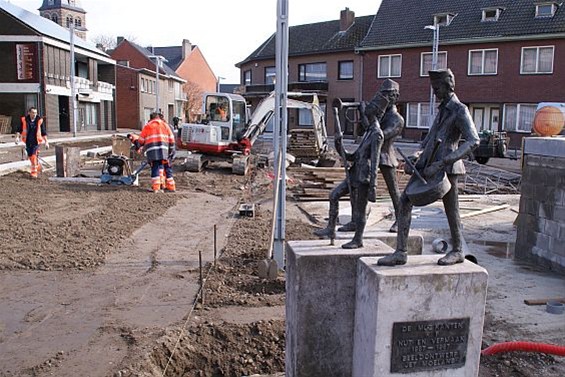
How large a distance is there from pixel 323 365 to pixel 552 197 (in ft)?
18.6

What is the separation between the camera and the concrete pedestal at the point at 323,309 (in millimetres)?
4449

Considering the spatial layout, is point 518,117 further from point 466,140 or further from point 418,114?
point 466,140

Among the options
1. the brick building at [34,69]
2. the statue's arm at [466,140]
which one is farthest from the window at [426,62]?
the statue's arm at [466,140]

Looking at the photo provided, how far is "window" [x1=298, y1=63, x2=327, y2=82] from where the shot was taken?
4591 cm

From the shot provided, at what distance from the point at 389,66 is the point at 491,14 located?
7.54 m

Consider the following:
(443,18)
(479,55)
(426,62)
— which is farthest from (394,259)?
(443,18)

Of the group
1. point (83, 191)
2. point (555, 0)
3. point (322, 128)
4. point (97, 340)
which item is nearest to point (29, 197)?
point (83, 191)

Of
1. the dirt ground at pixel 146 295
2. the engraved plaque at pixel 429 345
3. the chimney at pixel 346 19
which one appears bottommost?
the dirt ground at pixel 146 295

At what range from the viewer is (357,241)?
4.70 metres

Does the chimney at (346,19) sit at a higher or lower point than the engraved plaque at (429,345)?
higher

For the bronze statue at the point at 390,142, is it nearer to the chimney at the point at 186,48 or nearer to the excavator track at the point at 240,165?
the excavator track at the point at 240,165

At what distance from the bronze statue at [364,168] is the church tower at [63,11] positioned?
9006 centimetres

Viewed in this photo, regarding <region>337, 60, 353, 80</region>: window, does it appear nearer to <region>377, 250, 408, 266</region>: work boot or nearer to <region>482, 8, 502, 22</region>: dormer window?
<region>482, 8, 502, 22</region>: dormer window

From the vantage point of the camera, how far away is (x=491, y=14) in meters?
36.3
